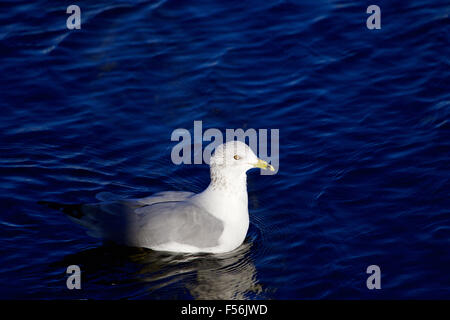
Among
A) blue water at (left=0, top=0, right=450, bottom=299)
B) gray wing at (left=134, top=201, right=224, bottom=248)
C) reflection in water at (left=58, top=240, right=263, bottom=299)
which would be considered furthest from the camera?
gray wing at (left=134, top=201, right=224, bottom=248)

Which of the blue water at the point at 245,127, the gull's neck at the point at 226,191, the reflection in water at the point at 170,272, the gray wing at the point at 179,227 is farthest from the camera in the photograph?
the gull's neck at the point at 226,191

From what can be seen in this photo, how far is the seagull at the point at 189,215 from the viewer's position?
30.6 ft

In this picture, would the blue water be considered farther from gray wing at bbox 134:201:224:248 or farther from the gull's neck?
the gull's neck

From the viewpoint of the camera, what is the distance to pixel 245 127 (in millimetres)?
11883

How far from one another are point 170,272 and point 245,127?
3.43 metres

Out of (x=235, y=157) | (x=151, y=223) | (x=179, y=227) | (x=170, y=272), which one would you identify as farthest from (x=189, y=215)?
(x=235, y=157)

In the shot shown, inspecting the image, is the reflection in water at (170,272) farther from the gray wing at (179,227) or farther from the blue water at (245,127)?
the gray wing at (179,227)

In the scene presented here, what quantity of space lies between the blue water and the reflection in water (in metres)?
0.02

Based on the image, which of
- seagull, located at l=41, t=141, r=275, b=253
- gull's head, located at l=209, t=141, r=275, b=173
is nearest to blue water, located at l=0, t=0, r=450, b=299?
seagull, located at l=41, t=141, r=275, b=253

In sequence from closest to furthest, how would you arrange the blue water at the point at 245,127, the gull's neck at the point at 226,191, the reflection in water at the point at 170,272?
1. the reflection in water at the point at 170,272
2. the blue water at the point at 245,127
3. the gull's neck at the point at 226,191

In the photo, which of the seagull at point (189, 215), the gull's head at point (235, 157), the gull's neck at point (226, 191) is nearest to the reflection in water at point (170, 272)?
the seagull at point (189, 215)

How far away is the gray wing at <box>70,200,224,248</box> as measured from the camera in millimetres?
9312

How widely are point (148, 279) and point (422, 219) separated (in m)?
3.41

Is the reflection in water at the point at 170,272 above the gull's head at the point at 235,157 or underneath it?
underneath
